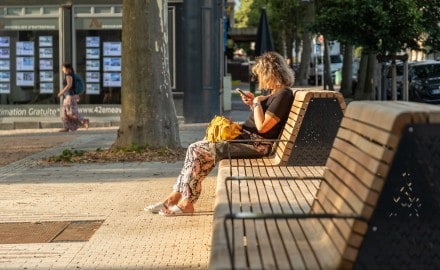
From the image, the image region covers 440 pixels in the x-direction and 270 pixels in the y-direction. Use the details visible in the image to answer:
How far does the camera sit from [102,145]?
14.8 metres

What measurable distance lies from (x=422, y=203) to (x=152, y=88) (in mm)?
8302

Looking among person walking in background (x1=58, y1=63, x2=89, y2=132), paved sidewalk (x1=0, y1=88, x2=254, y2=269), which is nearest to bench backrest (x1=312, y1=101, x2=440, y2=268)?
paved sidewalk (x1=0, y1=88, x2=254, y2=269)

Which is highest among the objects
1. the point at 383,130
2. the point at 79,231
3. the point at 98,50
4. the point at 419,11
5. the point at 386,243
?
the point at 419,11

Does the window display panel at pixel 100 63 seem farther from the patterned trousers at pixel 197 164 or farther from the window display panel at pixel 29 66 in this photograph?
the patterned trousers at pixel 197 164

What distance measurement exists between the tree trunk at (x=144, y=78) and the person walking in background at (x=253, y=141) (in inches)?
186

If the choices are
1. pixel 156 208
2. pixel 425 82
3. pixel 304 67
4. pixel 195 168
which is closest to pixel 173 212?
pixel 156 208

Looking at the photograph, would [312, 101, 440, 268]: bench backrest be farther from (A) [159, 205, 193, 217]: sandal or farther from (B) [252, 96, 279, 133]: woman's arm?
(A) [159, 205, 193, 217]: sandal

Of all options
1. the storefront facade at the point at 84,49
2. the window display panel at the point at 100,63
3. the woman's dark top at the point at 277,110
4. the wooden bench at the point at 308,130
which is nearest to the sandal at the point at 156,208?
the wooden bench at the point at 308,130

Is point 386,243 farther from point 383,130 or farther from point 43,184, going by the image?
point 43,184

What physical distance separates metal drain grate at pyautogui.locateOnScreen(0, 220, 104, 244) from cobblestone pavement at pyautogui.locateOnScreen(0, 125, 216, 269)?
122 mm

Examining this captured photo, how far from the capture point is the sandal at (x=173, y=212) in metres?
7.66

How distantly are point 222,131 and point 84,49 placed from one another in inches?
516

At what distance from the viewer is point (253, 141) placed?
768cm

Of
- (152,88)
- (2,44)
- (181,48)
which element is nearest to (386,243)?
(152,88)
